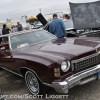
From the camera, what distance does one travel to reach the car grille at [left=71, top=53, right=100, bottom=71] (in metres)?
3.59

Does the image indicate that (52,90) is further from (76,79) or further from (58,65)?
(58,65)

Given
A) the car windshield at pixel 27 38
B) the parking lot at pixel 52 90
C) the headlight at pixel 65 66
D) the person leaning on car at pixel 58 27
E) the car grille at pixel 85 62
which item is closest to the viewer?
the headlight at pixel 65 66

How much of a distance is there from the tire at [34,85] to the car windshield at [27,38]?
1.05 meters

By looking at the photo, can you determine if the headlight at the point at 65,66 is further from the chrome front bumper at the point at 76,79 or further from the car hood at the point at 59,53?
the chrome front bumper at the point at 76,79

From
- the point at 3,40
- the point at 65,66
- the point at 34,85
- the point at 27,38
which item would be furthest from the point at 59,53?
the point at 3,40

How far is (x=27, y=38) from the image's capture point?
5121mm

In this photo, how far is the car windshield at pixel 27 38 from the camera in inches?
195

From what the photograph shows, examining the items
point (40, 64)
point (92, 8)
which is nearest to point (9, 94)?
point (40, 64)

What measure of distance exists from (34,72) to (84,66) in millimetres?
1038

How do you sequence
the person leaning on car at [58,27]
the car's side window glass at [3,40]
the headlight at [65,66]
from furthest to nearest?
the person leaning on car at [58,27] → the car's side window glass at [3,40] → the headlight at [65,66]

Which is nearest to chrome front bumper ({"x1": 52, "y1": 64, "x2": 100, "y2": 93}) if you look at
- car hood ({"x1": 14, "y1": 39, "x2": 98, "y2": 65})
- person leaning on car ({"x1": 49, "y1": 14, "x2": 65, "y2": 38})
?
car hood ({"x1": 14, "y1": 39, "x2": 98, "y2": 65})

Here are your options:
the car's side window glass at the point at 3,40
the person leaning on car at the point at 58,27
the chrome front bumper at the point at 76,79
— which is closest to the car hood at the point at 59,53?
the chrome front bumper at the point at 76,79

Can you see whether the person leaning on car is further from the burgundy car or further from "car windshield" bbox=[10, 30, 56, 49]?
the burgundy car

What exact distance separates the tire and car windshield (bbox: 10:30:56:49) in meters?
1.05
